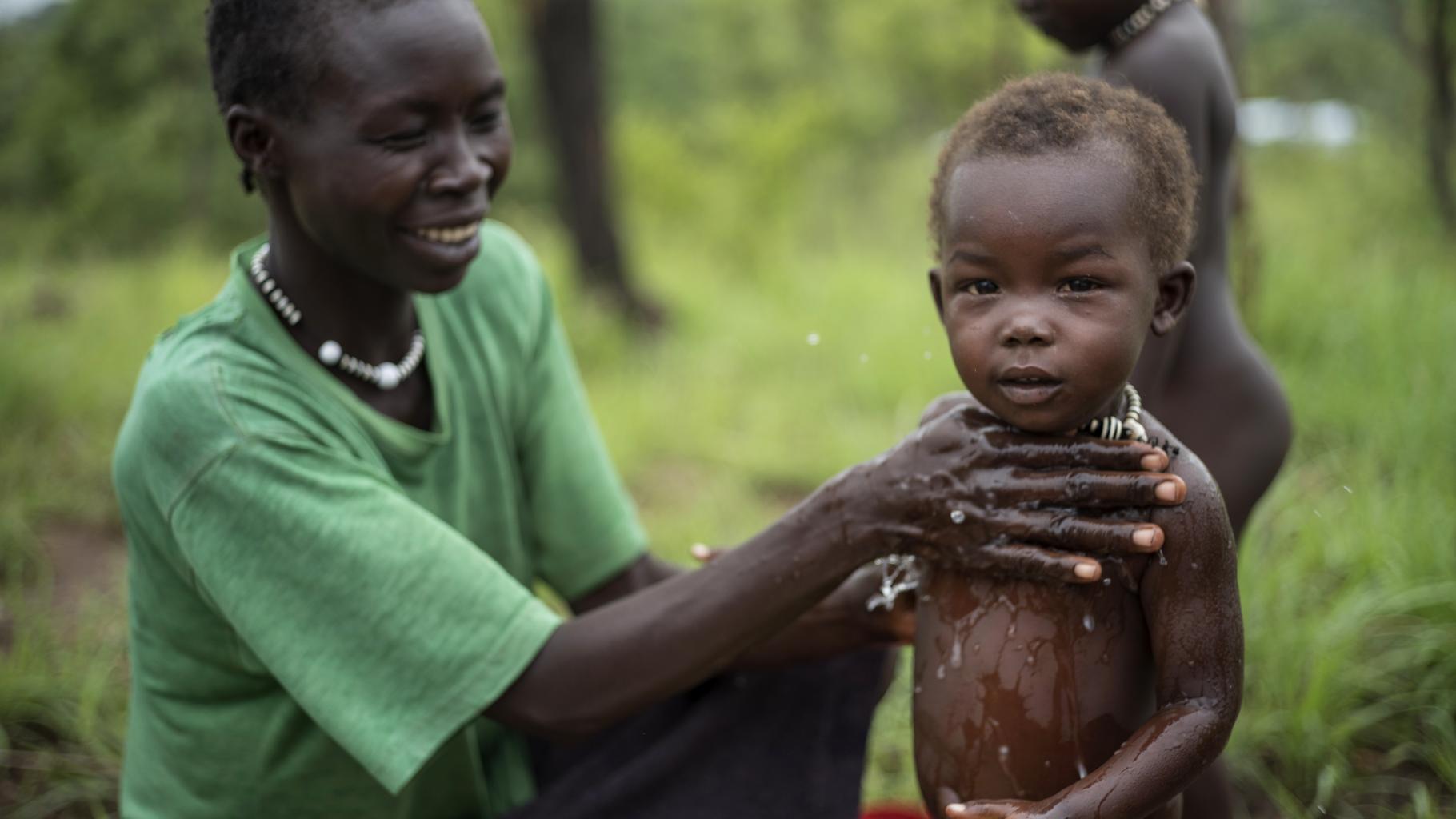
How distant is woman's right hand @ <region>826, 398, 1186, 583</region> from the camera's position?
1670 millimetres

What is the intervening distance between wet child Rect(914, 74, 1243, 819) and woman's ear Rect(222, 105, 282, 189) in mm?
1159

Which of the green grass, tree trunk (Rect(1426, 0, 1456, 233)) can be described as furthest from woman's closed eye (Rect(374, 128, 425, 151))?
tree trunk (Rect(1426, 0, 1456, 233))

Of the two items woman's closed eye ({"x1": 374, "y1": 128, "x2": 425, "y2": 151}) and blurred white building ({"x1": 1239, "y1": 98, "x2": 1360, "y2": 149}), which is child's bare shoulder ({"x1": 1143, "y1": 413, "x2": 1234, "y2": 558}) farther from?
blurred white building ({"x1": 1239, "y1": 98, "x2": 1360, "y2": 149})

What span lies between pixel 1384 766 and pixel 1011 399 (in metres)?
1.86

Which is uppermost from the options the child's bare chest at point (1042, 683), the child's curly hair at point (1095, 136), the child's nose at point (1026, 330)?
the child's curly hair at point (1095, 136)

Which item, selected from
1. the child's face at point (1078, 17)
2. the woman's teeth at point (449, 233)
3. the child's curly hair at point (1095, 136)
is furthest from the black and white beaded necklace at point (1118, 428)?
the woman's teeth at point (449, 233)

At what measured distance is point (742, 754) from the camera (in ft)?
8.05

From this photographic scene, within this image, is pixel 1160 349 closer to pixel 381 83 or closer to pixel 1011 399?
pixel 1011 399

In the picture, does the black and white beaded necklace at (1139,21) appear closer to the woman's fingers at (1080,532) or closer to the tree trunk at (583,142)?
the woman's fingers at (1080,532)

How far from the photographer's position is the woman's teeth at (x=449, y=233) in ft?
7.30

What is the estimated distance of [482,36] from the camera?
223cm

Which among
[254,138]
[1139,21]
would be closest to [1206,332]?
[1139,21]

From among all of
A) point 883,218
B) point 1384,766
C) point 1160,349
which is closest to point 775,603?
point 1160,349

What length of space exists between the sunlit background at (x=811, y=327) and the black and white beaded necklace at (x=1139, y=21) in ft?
0.84
